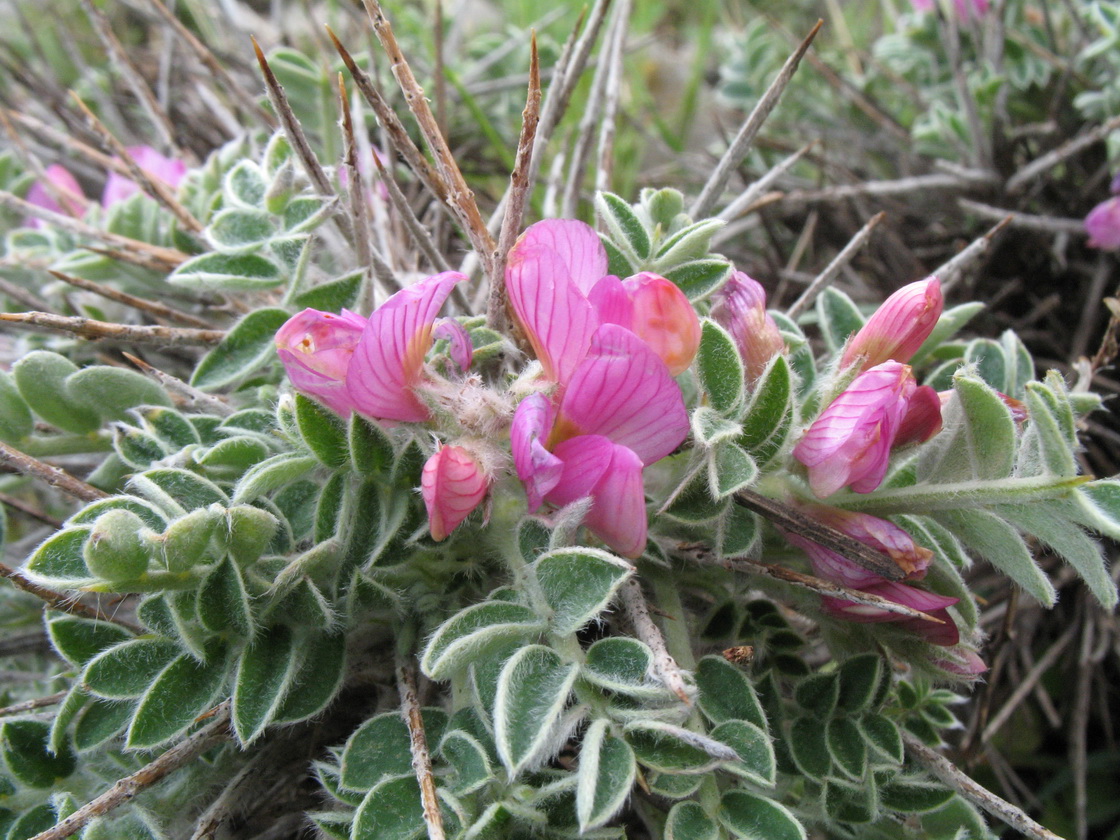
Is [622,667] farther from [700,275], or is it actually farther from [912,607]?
[700,275]

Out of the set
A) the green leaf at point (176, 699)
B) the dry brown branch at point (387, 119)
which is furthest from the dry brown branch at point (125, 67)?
the green leaf at point (176, 699)

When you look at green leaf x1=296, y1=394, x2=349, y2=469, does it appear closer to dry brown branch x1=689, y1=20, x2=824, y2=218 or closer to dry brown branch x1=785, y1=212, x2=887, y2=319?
dry brown branch x1=689, y1=20, x2=824, y2=218

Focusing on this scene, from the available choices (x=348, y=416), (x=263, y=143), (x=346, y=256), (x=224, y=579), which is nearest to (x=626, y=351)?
(x=348, y=416)

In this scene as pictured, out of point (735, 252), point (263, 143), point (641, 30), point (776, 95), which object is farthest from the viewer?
point (641, 30)

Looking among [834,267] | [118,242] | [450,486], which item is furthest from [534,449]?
[118,242]

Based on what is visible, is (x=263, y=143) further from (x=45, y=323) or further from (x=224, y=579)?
(x=224, y=579)

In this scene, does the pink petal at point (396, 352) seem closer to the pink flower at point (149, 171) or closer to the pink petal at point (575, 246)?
the pink petal at point (575, 246)
